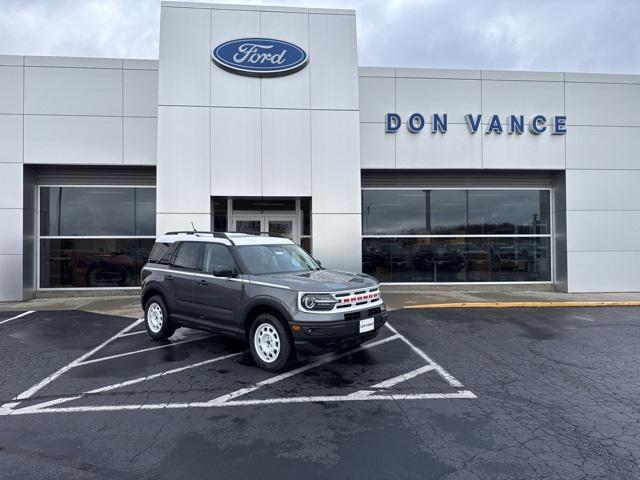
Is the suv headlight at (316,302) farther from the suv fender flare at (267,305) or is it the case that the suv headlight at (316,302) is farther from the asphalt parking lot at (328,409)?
the asphalt parking lot at (328,409)

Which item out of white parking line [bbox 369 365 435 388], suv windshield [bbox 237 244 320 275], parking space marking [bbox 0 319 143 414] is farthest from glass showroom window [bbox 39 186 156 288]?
white parking line [bbox 369 365 435 388]

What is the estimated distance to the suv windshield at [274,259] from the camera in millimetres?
6250

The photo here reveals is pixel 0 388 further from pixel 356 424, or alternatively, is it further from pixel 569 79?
pixel 569 79

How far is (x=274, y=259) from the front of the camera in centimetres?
659

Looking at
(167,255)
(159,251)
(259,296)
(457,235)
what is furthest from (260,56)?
(457,235)

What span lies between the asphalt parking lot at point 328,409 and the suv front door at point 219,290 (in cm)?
62

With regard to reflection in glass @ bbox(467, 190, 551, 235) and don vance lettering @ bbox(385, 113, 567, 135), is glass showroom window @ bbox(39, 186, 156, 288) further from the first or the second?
reflection in glass @ bbox(467, 190, 551, 235)

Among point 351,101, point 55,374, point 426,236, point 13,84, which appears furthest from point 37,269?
point 426,236

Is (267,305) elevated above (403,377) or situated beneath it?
elevated above

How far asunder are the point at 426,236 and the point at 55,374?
1173 cm

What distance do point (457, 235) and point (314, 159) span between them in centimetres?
622

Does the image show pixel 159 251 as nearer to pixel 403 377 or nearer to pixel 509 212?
pixel 403 377

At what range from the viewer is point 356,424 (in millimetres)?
4062

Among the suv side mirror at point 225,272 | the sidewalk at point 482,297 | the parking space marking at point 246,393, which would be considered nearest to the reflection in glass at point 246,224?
the sidewalk at point 482,297
